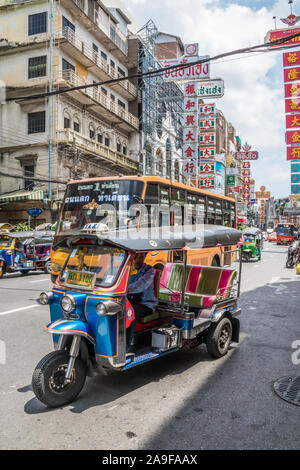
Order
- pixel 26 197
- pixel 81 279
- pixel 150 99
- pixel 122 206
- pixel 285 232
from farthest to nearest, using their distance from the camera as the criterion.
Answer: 1. pixel 285 232
2. pixel 150 99
3. pixel 26 197
4. pixel 122 206
5. pixel 81 279

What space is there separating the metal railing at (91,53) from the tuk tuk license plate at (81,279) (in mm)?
24785

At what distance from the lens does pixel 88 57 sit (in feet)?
89.4

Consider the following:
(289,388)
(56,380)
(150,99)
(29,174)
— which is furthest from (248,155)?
(56,380)

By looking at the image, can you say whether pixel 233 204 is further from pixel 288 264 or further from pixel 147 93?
pixel 147 93

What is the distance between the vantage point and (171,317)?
535 centimetres

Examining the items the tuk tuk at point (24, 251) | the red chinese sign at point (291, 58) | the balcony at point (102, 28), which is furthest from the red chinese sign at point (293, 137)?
the balcony at point (102, 28)

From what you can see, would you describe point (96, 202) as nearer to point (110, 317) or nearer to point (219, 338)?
point (219, 338)

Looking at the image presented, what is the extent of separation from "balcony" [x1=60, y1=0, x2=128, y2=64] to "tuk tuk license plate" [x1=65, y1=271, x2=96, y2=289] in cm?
2708

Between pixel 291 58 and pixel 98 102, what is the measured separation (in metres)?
17.6

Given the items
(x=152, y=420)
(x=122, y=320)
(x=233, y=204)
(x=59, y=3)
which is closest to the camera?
(x=152, y=420)

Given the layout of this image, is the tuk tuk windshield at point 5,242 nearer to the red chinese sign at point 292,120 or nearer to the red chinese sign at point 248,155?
the red chinese sign at point 292,120

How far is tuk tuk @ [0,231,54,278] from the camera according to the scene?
1423cm

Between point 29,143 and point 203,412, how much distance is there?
25710 mm
